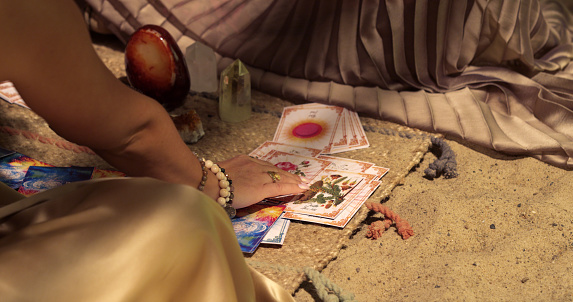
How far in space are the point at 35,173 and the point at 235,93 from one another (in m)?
0.78

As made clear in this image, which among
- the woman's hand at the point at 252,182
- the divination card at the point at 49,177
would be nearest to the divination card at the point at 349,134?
the woman's hand at the point at 252,182

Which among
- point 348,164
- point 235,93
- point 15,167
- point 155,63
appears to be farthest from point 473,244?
point 15,167

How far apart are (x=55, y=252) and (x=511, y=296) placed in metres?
1.05

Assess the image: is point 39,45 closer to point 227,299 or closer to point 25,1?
point 25,1

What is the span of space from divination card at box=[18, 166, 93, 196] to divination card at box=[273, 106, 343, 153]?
71 centimetres

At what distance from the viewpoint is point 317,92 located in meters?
2.07

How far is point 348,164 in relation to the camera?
1.70 meters

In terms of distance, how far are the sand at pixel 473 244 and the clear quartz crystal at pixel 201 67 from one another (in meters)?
0.99

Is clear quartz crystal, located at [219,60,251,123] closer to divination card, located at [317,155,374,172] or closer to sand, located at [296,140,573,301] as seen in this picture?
divination card, located at [317,155,374,172]

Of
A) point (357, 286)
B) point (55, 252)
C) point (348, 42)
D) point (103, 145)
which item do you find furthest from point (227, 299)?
point (348, 42)

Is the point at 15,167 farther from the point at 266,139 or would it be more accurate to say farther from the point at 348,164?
the point at 348,164

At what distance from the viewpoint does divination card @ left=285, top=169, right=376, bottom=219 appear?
1479mm

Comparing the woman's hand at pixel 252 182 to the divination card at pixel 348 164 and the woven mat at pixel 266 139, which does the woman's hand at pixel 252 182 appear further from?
the divination card at pixel 348 164

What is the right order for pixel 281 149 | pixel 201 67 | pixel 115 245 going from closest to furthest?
pixel 115 245 < pixel 281 149 < pixel 201 67
